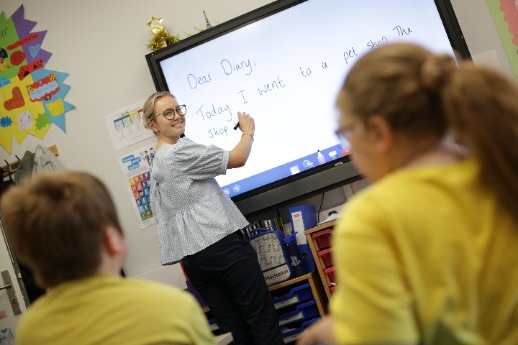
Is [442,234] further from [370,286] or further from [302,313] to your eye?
[302,313]

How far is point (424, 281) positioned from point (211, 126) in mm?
2501

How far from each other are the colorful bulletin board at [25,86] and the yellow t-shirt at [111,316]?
9.15ft

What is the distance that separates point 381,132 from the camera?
2.91ft

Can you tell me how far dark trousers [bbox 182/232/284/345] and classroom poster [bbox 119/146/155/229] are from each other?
0.97 meters

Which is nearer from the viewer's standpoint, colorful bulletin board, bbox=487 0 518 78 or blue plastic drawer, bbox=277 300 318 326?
blue plastic drawer, bbox=277 300 318 326

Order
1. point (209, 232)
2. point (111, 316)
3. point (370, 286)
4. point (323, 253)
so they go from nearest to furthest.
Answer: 1. point (370, 286)
2. point (111, 316)
3. point (209, 232)
4. point (323, 253)

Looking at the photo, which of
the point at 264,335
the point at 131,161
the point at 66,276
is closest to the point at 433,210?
the point at 66,276

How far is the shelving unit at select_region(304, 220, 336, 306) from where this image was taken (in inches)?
113

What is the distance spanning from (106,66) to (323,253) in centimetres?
172

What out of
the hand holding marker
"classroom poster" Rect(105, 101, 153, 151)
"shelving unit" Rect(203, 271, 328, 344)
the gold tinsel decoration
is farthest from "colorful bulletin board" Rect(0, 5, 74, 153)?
"shelving unit" Rect(203, 271, 328, 344)

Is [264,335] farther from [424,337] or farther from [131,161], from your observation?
[424,337]

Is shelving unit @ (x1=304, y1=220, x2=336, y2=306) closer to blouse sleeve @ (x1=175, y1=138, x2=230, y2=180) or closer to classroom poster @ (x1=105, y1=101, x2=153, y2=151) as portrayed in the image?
blouse sleeve @ (x1=175, y1=138, x2=230, y2=180)

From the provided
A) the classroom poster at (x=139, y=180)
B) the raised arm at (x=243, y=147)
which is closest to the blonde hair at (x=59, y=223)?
the raised arm at (x=243, y=147)

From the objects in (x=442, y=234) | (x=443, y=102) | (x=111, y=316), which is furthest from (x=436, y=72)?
(x=111, y=316)
